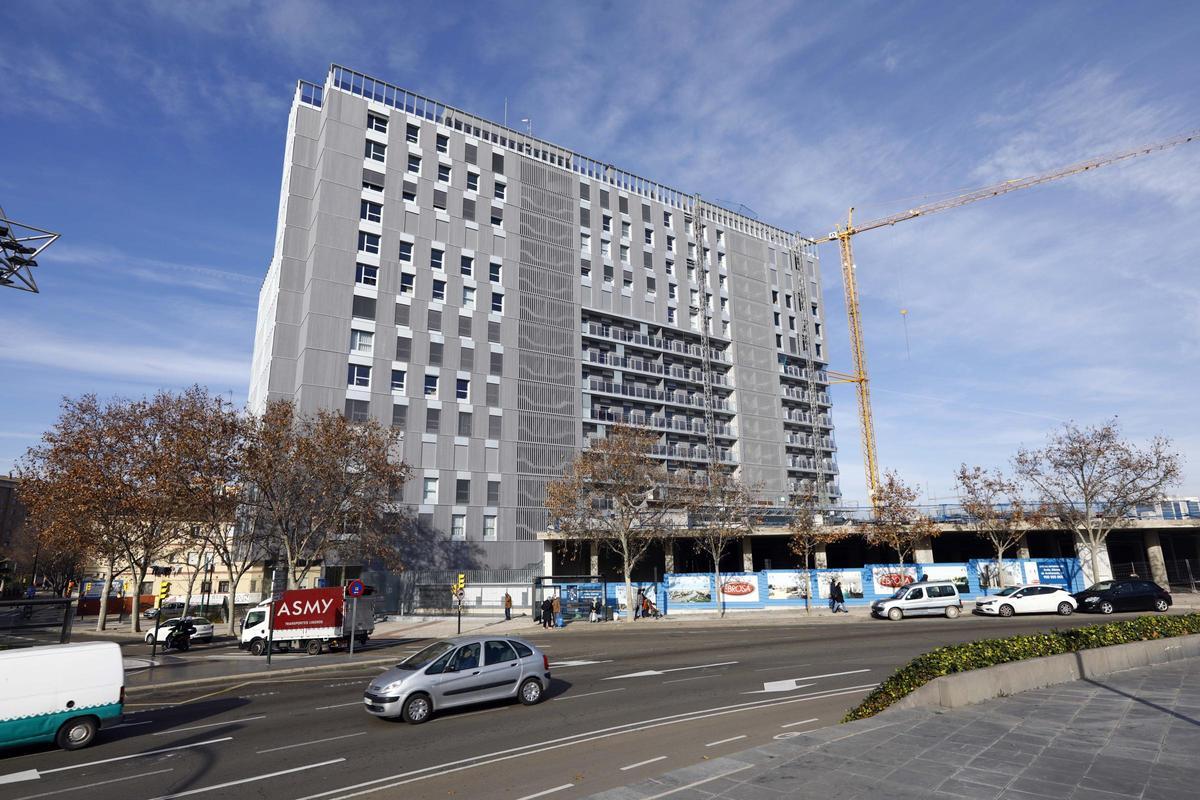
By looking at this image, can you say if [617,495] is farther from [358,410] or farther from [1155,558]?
[1155,558]

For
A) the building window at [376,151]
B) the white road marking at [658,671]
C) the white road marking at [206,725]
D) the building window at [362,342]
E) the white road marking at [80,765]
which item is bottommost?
the white road marking at [206,725]

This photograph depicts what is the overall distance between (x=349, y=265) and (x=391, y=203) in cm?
710

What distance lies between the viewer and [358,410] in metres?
52.6

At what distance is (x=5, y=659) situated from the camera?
11898mm

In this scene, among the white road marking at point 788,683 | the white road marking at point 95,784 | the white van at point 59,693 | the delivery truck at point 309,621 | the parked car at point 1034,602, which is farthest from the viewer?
the parked car at point 1034,602

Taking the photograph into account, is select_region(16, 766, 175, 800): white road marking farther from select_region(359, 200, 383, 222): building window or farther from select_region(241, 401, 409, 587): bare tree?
select_region(359, 200, 383, 222): building window

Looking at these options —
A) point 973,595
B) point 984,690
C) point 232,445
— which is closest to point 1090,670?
point 984,690

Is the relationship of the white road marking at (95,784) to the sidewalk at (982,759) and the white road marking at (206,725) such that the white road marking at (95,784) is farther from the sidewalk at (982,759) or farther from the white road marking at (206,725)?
the sidewalk at (982,759)

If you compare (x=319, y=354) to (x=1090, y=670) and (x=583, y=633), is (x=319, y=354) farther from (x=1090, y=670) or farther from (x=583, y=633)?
(x=1090, y=670)

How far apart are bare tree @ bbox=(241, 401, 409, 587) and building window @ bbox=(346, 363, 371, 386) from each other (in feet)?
32.9

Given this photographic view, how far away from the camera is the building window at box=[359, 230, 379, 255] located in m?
55.6

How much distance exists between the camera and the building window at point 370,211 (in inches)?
2212

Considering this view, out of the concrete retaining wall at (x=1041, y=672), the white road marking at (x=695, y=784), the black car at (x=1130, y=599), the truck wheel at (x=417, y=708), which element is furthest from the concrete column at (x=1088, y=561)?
the white road marking at (x=695, y=784)

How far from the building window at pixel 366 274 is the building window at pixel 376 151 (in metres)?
9.81
